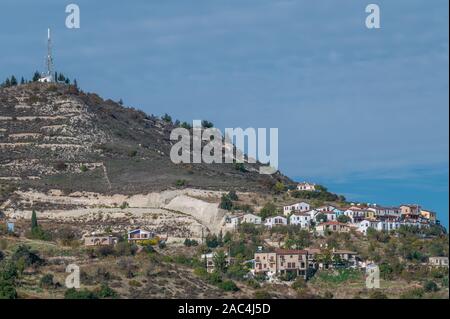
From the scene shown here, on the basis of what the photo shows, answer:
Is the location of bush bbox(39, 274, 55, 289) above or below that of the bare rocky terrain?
below

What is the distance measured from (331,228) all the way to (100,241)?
16.3 m

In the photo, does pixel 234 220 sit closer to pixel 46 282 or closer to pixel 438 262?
pixel 438 262

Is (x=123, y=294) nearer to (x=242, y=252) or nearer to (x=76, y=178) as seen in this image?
(x=242, y=252)

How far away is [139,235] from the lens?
121250 mm

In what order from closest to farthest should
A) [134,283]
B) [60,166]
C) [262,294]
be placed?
[262,294]
[134,283]
[60,166]

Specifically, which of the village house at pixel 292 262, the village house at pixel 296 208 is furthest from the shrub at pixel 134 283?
the village house at pixel 296 208

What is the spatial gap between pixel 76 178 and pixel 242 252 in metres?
20.8

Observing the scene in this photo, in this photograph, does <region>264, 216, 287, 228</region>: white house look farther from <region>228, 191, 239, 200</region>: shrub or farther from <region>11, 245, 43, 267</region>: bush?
<region>11, 245, 43, 267</region>: bush

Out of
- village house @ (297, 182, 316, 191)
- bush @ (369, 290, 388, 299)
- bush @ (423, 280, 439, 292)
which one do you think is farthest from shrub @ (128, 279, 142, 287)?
village house @ (297, 182, 316, 191)

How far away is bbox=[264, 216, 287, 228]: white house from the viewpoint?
12390 cm

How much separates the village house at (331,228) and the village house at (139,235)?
11.2 m

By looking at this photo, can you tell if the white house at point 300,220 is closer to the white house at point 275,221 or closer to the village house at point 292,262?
the white house at point 275,221

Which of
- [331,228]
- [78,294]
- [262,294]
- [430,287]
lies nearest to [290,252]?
[262,294]

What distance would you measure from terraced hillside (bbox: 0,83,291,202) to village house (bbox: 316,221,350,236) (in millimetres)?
10272
